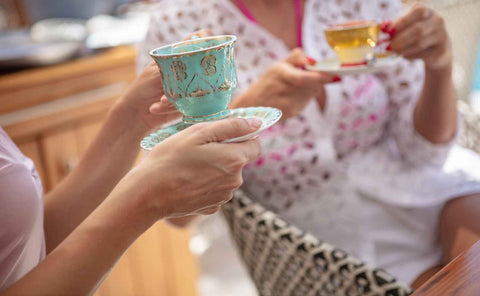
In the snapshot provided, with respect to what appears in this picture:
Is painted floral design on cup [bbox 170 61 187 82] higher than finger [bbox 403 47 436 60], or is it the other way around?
painted floral design on cup [bbox 170 61 187 82]

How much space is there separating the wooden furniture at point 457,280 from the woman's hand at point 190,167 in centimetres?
24

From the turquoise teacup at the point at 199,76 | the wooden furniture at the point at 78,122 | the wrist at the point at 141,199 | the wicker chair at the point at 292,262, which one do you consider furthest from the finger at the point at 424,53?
the wooden furniture at the point at 78,122

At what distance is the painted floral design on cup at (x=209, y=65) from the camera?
576 millimetres

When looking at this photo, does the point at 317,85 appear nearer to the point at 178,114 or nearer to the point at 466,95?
the point at 178,114

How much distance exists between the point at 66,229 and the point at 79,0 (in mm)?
1554

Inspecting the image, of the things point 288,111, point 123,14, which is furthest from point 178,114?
point 123,14

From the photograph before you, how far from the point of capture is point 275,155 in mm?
1136

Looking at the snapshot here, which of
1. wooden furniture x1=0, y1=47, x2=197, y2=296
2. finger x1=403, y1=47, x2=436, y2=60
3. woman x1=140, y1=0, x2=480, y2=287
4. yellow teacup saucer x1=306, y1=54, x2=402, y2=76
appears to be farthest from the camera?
wooden furniture x1=0, y1=47, x2=197, y2=296

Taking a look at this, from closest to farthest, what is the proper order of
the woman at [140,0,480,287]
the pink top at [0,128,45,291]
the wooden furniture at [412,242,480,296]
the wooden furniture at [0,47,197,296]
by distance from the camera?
the wooden furniture at [412,242,480,296] < the pink top at [0,128,45,291] < the woman at [140,0,480,287] < the wooden furniture at [0,47,197,296]

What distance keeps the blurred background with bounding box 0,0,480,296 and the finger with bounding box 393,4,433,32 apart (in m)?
0.73

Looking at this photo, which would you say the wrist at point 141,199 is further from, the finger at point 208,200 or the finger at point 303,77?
the finger at point 303,77

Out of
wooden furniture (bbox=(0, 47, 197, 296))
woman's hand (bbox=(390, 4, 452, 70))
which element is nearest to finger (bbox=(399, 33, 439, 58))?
woman's hand (bbox=(390, 4, 452, 70))

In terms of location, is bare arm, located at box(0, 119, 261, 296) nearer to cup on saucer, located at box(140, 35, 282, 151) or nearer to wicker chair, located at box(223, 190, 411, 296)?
cup on saucer, located at box(140, 35, 282, 151)

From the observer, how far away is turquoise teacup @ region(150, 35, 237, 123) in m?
0.58
